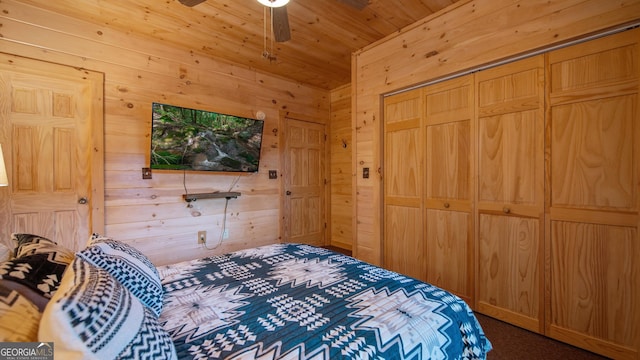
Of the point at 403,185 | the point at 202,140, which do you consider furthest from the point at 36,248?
the point at 403,185

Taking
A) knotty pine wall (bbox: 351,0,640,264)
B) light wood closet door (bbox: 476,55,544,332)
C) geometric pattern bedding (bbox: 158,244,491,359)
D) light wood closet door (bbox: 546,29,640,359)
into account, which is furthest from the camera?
light wood closet door (bbox: 476,55,544,332)

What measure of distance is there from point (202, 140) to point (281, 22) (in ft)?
5.55

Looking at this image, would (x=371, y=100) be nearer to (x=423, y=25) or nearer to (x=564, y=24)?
(x=423, y=25)

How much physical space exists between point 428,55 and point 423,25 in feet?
1.00

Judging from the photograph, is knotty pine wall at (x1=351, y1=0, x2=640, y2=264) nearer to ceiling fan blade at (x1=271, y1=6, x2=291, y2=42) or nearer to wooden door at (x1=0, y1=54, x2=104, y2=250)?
ceiling fan blade at (x1=271, y1=6, x2=291, y2=42)

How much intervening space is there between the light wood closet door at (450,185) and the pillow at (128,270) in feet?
7.44

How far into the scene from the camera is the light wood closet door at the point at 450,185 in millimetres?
2385

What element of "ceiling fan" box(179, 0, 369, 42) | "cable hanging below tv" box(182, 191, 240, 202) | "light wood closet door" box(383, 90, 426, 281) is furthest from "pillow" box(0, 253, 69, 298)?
"light wood closet door" box(383, 90, 426, 281)

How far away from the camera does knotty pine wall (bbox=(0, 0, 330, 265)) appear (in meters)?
2.46

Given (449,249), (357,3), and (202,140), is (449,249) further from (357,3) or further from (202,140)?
(202,140)

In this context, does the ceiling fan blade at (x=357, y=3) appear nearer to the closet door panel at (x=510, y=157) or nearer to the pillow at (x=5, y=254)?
the closet door panel at (x=510, y=157)

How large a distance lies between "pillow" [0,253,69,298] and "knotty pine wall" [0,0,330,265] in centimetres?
197

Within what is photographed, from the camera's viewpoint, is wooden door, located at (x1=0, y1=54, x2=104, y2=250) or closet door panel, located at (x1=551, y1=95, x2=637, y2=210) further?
wooden door, located at (x1=0, y1=54, x2=104, y2=250)

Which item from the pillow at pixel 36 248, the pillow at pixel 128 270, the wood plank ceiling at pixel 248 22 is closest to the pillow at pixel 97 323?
the pillow at pixel 128 270
